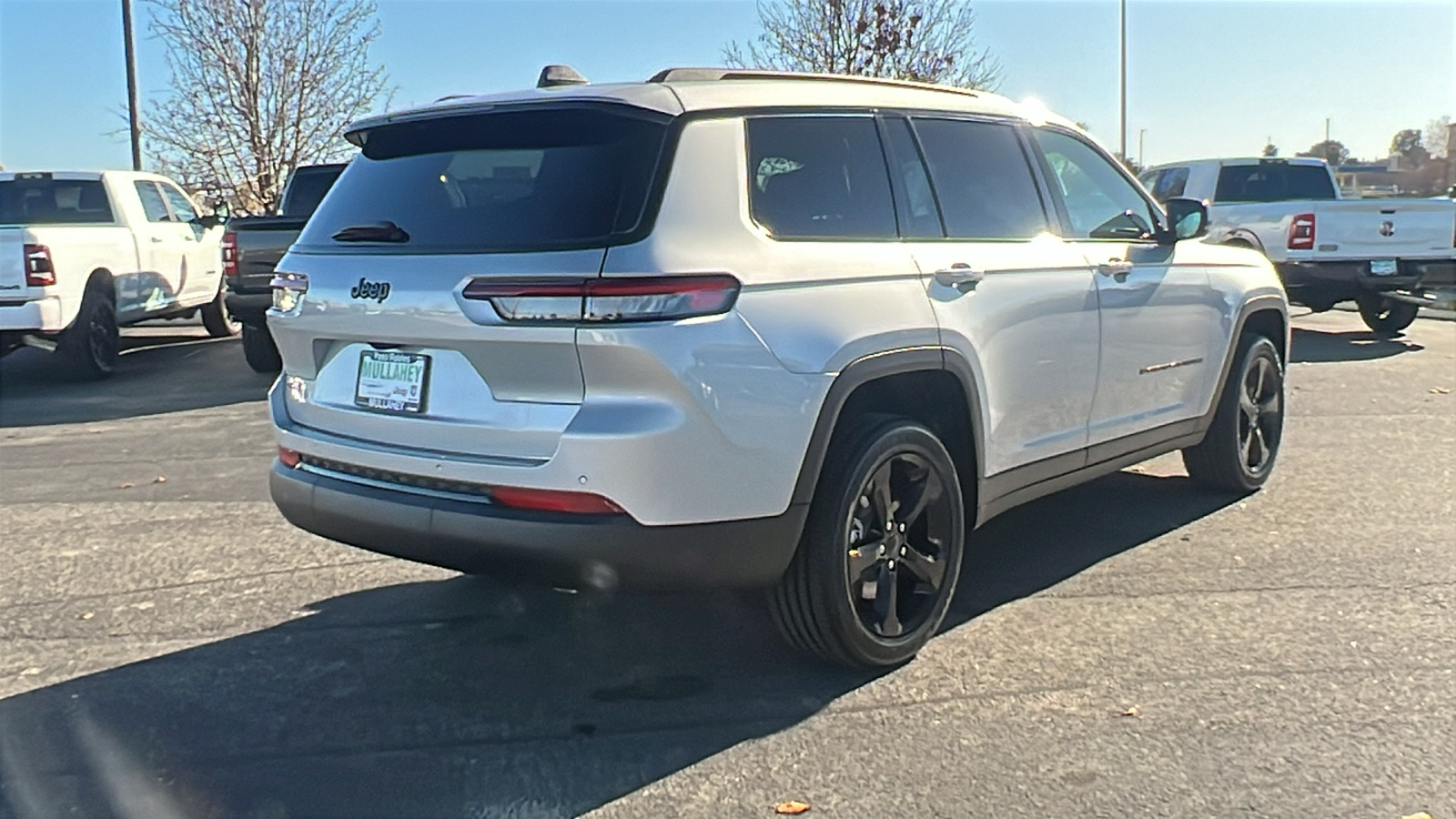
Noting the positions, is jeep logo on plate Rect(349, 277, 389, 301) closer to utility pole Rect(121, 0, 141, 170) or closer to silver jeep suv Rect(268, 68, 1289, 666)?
silver jeep suv Rect(268, 68, 1289, 666)

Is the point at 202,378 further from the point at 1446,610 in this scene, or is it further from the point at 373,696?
the point at 1446,610

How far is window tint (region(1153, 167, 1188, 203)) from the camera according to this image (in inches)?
596

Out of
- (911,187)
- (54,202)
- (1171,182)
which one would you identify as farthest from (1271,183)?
(54,202)

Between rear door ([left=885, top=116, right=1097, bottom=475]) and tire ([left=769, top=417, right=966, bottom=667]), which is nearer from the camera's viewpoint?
tire ([left=769, top=417, right=966, bottom=667])

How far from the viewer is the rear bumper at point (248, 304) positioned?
1056cm

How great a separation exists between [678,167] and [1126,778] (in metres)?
1.99

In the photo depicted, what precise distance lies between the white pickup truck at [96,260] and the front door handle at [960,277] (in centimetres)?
858

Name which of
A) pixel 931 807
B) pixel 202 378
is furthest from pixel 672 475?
pixel 202 378

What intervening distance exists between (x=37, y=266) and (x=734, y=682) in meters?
8.48

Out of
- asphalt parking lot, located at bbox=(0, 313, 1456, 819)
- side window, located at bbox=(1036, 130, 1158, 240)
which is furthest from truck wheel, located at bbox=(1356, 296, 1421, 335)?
side window, located at bbox=(1036, 130, 1158, 240)

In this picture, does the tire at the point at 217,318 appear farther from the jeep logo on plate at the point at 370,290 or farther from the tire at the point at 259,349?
the jeep logo on plate at the point at 370,290

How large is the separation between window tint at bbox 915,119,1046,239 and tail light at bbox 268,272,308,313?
2078 mm

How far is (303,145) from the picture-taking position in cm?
2322

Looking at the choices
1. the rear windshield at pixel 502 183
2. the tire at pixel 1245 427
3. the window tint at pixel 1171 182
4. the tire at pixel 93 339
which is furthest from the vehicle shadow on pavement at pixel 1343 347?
the tire at pixel 93 339
